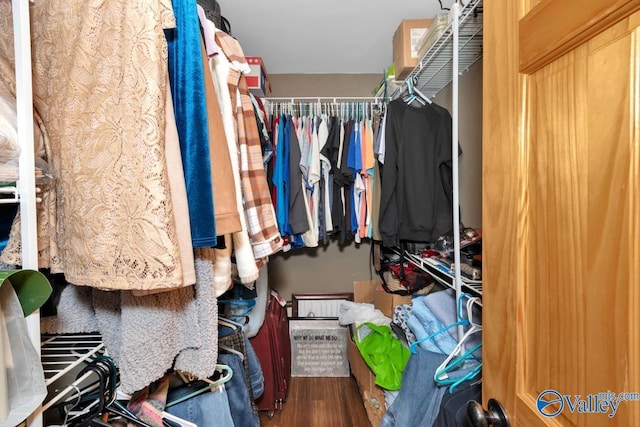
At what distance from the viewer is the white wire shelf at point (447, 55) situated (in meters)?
1.06

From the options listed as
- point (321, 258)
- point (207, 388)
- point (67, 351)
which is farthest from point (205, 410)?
point (321, 258)

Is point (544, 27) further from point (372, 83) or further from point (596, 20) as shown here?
point (372, 83)

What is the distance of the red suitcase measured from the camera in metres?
1.72

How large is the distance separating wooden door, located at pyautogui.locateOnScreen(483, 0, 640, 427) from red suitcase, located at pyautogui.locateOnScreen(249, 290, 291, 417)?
1.36 meters

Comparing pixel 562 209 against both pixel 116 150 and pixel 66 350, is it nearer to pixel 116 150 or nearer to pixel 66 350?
pixel 116 150

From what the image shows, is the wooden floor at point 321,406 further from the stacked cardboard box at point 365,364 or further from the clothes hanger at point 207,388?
the clothes hanger at point 207,388

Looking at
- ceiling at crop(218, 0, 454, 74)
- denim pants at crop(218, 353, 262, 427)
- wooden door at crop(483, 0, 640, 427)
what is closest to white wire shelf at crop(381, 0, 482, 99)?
ceiling at crop(218, 0, 454, 74)

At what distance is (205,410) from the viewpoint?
942 millimetres

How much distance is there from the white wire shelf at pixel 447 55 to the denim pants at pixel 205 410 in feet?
4.92

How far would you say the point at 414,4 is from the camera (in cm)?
157

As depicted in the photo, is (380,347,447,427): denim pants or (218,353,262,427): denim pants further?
(218,353,262,427): denim pants

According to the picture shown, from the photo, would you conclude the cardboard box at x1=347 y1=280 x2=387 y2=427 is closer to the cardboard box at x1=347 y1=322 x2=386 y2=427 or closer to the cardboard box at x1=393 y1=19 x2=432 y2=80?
the cardboard box at x1=347 y1=322 x2=386 y2=427
